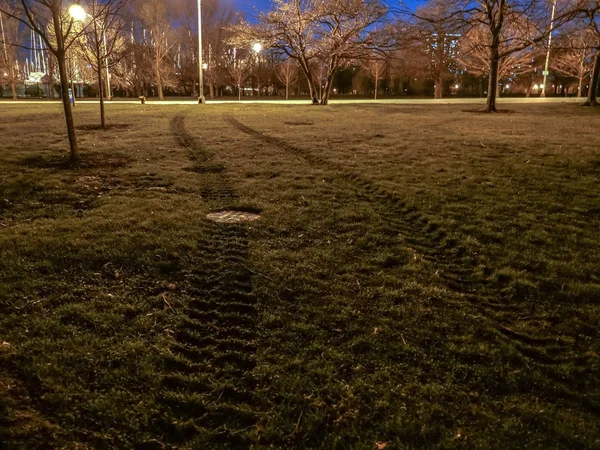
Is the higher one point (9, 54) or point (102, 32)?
point (9, 54)

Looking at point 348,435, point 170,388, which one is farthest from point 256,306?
point 348,435

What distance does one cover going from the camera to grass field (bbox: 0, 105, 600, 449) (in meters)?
2.62

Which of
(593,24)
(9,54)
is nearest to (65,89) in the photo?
(593,24)

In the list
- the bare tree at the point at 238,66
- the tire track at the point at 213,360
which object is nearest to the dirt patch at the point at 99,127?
the tire track at the point at 213,360

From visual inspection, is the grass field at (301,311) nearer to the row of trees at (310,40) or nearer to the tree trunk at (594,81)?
the row of trees at (310,40)

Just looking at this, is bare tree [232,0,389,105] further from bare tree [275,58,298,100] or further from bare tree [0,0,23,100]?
bare tree [0,0,23,100]

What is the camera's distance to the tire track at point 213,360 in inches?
101

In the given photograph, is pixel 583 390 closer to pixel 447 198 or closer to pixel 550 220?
pixel 550 220

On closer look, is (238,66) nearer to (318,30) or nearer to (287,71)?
(287,71)

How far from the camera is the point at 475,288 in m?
4.39

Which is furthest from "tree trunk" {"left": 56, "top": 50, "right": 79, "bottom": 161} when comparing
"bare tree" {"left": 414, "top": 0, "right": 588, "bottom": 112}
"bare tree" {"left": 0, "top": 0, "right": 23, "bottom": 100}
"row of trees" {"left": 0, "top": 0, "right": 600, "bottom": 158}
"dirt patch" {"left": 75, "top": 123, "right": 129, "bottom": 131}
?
"bare tree" {"left": 0, "top": 0, "right": 23, "bottom": 100}

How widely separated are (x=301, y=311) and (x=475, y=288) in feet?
6.18

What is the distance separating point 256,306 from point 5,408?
196 centimetres

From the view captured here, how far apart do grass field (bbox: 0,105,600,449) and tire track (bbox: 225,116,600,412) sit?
0.07 ft
